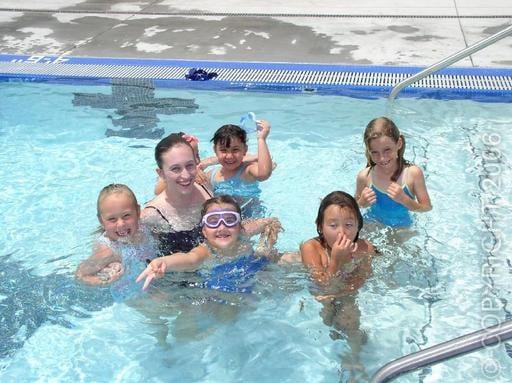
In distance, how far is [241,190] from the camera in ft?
16.5

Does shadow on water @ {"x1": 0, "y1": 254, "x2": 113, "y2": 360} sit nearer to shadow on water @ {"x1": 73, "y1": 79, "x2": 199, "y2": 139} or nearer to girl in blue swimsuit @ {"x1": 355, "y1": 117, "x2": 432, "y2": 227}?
girl in blue swimsuit @ {"x1": 355, "y1": 117, "x2": 432, "y2": 227}

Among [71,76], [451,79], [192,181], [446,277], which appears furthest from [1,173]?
[451,79]

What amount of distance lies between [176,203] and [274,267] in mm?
720

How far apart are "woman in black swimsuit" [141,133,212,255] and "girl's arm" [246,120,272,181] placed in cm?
58

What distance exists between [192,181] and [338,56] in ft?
14.0

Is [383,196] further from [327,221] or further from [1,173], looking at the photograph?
[1,173]

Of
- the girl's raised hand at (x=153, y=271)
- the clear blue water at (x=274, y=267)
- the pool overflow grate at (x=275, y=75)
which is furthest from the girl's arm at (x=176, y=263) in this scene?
the pool overflow grate at (x=275, y=75)

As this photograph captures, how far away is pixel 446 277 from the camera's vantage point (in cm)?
435

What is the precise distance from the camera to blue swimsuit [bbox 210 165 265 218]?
496 cm

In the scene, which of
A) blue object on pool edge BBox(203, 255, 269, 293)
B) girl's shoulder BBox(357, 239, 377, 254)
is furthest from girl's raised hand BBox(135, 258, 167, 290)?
girl's shoulder BBox(357, 239, 377, 254)

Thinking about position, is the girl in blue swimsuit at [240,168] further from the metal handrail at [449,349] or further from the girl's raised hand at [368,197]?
the metal handrail at [449,349]

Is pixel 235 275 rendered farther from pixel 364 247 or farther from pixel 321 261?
pixel 364 247

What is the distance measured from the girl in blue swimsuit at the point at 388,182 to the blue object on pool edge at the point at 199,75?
3327mm

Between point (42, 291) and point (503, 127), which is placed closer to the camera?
point (42, 291)
